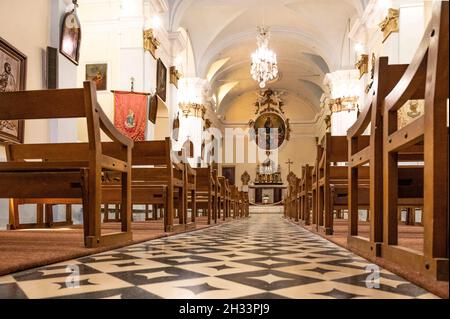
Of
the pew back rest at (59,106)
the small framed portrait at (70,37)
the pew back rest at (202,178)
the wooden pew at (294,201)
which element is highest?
the small framed portrait at (70,37)

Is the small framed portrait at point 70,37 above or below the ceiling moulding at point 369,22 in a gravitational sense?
below

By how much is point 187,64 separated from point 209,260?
1523 cm

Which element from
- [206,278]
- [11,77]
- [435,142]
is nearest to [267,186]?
[11,77]

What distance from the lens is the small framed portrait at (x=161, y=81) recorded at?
12438 millimetres

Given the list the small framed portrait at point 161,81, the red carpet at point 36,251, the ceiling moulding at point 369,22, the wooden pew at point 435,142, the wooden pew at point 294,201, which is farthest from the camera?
the small framed portrait at point 161,81

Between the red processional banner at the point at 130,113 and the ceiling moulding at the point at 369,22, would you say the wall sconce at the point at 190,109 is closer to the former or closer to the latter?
the ceiling moulding at the point at 369,22

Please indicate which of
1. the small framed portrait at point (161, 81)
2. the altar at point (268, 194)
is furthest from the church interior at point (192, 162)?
the altar at point (268, 194)

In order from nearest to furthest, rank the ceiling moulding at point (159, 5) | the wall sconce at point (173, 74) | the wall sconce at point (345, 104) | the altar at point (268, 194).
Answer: the ceiling moulding at point (159, 5) → the wall sconce at point (173, 74) → the wall sconce at point (345, 104) → the altar at point (268, 194)

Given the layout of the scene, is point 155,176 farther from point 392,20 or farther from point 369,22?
point 369,22

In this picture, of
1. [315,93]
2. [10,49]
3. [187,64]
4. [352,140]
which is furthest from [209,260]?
[315,93]

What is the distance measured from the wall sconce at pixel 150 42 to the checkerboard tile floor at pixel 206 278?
8.61 metres

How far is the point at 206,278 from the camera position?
2146 millimetres

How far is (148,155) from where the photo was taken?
18.0ft
